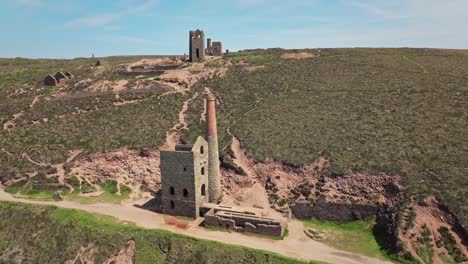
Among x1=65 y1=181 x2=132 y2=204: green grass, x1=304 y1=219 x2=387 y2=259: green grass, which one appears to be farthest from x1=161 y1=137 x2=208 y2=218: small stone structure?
x1=304 y1=219 x2=387 y2=259: green grass

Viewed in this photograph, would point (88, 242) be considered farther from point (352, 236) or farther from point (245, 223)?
point (352, 236)

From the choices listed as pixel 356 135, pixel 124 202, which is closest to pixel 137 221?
pixel 124 202

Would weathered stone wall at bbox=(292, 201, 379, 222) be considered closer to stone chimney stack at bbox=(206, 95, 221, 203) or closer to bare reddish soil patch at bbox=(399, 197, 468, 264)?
bare reddish soil patch at bbox=(399, 197, 468, 264)

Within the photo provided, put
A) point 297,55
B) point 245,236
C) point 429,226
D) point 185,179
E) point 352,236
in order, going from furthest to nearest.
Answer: point 297,55
point 185,179
point 352,236
point 245,236
point 429,226

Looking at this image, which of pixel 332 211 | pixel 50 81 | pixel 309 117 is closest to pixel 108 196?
pixel 332 211

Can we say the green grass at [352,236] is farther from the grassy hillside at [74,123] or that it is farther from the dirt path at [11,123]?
the dirt path at [11,123]

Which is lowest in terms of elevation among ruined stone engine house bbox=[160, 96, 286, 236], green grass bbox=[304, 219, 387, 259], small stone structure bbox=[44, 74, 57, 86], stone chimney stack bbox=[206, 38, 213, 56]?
green grass bbox=[304, 219, 387, 259]
